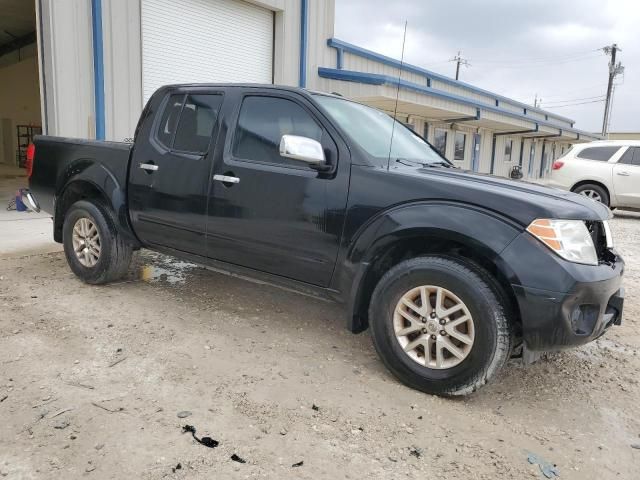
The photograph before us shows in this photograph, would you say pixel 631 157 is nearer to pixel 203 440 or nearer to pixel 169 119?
pixel 169 119

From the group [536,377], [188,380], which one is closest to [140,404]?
[188,380]

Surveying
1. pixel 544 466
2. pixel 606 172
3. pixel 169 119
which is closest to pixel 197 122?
pixel 169 119

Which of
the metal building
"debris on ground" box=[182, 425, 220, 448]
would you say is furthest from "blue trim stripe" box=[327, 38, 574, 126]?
"debris on ground" box=[182, 425, 220, 448]

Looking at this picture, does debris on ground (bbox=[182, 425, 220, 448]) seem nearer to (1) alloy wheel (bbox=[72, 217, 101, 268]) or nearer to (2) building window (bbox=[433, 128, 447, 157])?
(1) alloy wheel (bbox=[72, 217, 101, 268])

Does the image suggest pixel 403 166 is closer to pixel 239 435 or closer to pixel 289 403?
pixel 289 403

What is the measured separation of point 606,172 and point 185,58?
926 centimetres

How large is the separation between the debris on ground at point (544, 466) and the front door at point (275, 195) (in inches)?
61.5

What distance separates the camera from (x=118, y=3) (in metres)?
9.06

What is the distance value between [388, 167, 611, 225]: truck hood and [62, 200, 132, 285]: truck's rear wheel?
275cm

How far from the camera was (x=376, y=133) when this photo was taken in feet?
12.7

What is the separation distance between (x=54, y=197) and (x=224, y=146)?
7.27 feet

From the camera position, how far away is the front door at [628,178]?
11.1 metres

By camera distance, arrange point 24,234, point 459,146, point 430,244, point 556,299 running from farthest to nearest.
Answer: point 459,146 < point 24,234 < point 430,244 < point 556,299

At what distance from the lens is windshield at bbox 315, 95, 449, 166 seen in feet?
11.8
